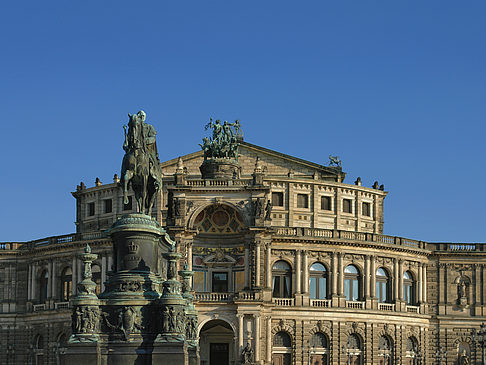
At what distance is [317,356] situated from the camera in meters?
87.2

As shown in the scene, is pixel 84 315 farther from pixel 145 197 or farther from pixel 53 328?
pixel 53 328

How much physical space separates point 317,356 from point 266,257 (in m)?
11.4

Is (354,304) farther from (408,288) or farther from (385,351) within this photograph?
(408,288)

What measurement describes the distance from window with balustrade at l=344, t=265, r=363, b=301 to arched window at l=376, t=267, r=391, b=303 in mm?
2087

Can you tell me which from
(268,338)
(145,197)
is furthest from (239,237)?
(145,197)

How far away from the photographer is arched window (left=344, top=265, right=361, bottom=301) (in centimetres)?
8931

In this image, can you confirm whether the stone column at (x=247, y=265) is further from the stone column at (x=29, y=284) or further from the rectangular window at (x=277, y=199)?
the stone column at (x=29, y=284)

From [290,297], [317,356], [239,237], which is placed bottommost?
[317,356]

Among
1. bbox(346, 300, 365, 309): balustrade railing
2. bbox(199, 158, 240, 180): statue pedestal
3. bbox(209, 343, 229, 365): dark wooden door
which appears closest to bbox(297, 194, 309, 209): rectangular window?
bbox(199, 158, 240, 180): statue pedestal

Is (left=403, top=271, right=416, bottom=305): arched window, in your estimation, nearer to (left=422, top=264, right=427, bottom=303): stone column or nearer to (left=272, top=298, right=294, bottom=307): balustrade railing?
(left=422, top=264, right=427, bottom=303): stone column

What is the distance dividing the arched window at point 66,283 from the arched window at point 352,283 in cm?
2736

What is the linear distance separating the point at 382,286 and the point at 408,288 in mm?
3546

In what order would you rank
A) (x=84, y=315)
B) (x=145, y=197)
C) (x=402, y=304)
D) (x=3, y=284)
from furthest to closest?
(x=3, y=284) → (x=402, y=304) → (x=145, y=197) → (x=84, y=315)

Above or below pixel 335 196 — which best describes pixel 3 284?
below
